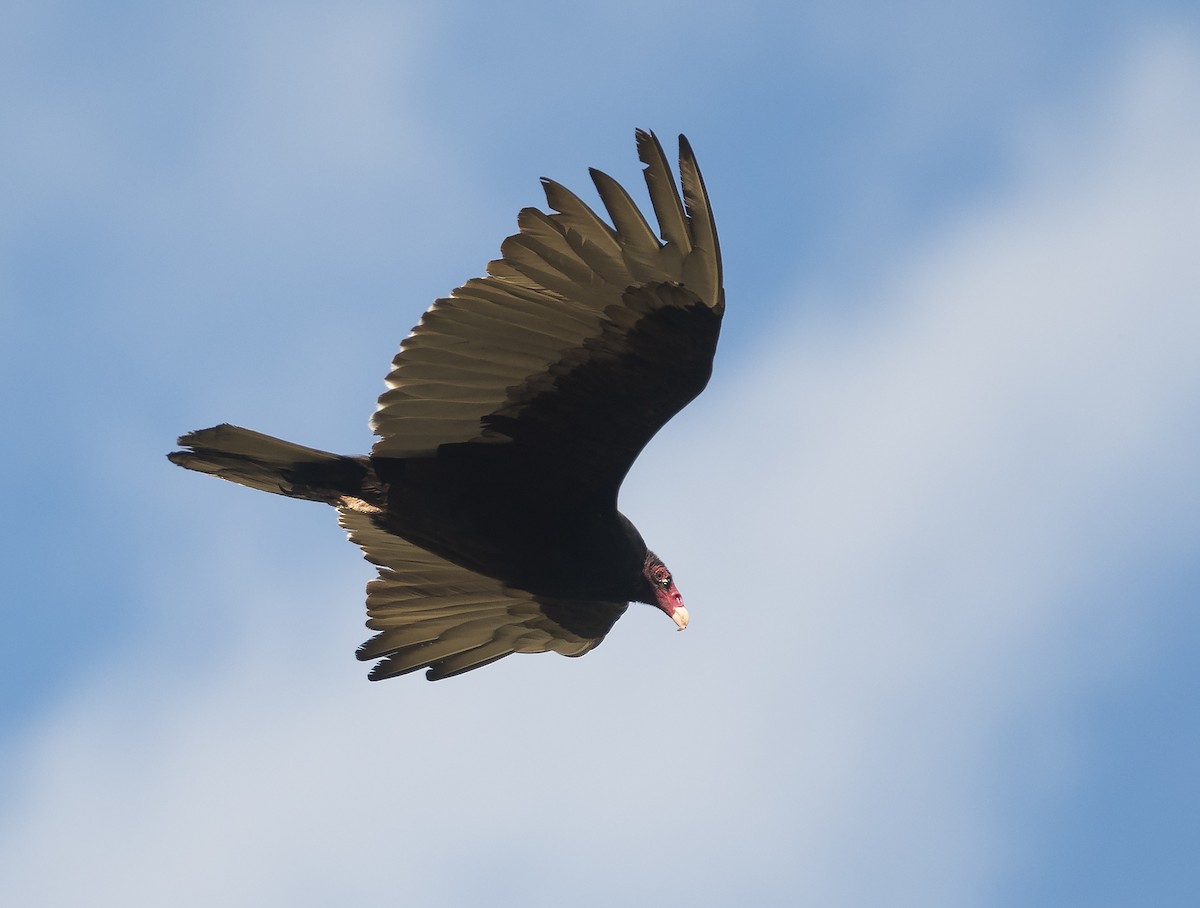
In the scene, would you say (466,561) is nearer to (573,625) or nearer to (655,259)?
(573,625)

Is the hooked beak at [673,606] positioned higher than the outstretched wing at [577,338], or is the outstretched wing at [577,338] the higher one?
the outstretched wing at [577,338]

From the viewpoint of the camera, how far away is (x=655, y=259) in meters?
7.05

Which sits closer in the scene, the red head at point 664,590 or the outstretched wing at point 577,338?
the outstretched wing at point 577,338

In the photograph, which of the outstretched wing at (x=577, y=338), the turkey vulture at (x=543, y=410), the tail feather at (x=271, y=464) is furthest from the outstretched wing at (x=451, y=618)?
the outstretched wing at (x=577, y=338)

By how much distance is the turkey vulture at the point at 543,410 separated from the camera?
277 inches

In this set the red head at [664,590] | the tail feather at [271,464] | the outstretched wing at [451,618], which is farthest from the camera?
the outstretched wing at [451,618]

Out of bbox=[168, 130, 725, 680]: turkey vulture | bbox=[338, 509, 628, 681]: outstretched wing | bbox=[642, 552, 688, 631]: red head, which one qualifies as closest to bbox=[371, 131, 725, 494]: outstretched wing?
bbox=[168, 130, 725, 680]: turkey vulture

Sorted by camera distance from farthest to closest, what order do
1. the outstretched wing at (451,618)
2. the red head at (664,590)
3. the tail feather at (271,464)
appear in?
the outstretched wing at (451,618) → the red head at (664,590) → the tail feather at (271,464)

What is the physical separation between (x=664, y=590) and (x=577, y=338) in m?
1.68

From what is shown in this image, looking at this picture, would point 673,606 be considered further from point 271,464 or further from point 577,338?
point 271,464

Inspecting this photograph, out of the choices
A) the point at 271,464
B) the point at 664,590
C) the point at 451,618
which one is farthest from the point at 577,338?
the point at 451,618

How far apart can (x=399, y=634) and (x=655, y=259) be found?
9.36 ft

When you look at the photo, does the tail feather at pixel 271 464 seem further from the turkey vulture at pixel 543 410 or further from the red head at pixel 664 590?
the red head at pixel 664 590

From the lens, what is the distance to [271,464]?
7.67 meters
